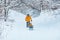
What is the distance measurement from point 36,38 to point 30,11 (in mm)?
13555

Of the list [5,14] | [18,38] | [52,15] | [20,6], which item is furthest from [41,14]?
[18,38]

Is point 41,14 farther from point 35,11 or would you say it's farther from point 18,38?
point 18,38

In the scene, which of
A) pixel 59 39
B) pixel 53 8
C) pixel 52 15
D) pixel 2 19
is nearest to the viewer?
pixel 59 39

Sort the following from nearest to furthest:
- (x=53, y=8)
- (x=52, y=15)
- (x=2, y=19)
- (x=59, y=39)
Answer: (x=59, y=39) → (x=2, y=19) → (x=52, y=15) → (x=53, y=8)

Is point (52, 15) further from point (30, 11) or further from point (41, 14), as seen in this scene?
point (30, 11)

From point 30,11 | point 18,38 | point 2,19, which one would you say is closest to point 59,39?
point 18,38

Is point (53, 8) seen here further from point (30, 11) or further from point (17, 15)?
point (17, 15)

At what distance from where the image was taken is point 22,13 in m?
25.6

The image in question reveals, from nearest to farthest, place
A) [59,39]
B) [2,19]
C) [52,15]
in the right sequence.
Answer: [59,39], [2,19], [52,15]

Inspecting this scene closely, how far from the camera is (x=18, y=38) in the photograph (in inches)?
510

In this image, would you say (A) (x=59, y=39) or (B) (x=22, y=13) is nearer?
(A) (x=59, y=39)

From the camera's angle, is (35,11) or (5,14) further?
(35,11)

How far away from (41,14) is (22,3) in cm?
333

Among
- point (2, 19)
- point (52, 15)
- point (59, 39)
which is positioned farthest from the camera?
point (52, 15)
